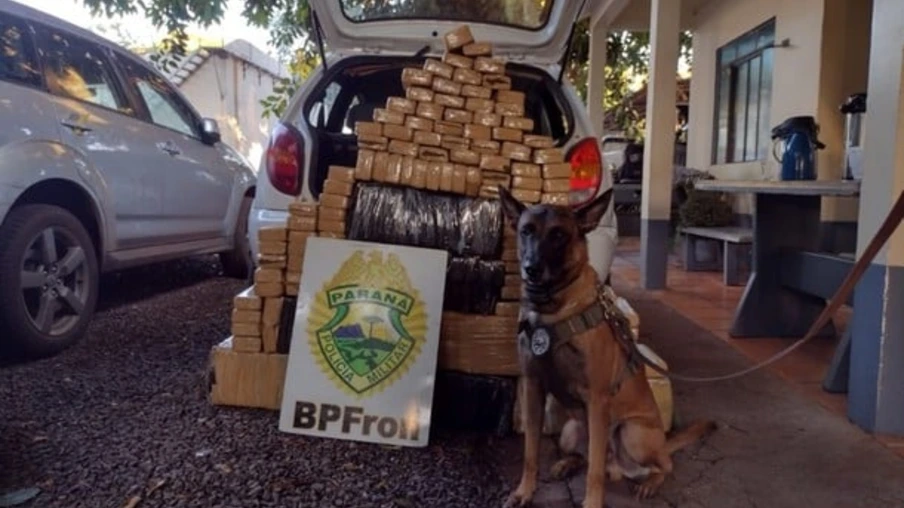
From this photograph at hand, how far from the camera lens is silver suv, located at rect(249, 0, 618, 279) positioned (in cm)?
335

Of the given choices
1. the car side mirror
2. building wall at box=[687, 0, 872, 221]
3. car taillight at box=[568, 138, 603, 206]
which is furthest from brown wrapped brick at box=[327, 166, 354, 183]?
building wall at box=[687, 0, 872, 221]

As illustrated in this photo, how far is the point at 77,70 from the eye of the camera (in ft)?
13.5

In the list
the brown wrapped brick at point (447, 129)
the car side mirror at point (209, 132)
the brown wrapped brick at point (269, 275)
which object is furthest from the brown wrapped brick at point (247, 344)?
the car side mirror at point (209, 132)

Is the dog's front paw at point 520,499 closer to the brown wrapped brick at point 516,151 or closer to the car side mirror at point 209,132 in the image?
the brown wrapped brick at point 516,151

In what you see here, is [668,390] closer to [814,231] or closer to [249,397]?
[249,397]

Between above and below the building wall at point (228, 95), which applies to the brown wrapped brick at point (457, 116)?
below

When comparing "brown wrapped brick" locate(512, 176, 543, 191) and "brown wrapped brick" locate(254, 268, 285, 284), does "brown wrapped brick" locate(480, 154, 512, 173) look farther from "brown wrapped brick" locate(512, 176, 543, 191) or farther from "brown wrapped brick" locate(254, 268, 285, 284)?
"brown wrapped brick" locate(254, 268, 285, 284)

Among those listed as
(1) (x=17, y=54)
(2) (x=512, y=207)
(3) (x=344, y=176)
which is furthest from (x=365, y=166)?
(1) (x=17, y=54)

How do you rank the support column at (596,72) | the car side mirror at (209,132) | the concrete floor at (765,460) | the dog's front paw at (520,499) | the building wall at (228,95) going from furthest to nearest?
the building wall at (228,95)
the support column at (596,72)
the car side mirror at (209,132)
the concrete floor at (765,460)
the dog's front paw at (520,499)

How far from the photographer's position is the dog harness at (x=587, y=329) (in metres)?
2.04

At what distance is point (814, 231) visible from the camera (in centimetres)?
441

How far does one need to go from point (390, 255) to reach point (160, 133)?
2.80m

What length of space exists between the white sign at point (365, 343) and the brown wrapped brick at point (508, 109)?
Answer: 623mm

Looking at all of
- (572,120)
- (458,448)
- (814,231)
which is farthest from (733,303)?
(458,448)
